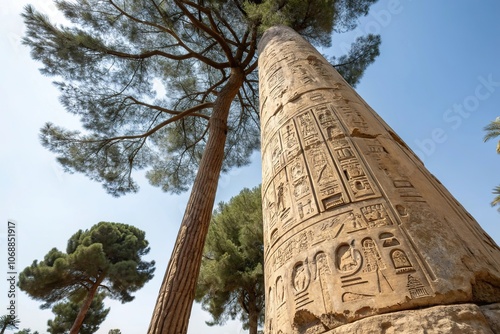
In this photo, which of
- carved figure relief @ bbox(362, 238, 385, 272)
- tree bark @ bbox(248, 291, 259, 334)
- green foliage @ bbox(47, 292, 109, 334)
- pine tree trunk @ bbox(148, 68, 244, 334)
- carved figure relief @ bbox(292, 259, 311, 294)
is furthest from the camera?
green foliage @ bbox(47, 292, 109, 334)

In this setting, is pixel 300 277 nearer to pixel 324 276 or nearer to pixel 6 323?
pixel 324 276

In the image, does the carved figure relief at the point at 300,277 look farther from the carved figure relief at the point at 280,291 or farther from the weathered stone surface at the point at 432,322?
the weathered stone surface at the point at 432,322

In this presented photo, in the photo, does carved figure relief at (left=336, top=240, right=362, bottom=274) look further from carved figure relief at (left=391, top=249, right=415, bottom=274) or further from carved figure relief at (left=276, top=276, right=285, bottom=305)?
carved figure relief at (left=276, top=276, right=285, bottom=305)

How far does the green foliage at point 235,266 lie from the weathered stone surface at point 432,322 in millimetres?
7544

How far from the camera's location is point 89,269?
1048 centimetres

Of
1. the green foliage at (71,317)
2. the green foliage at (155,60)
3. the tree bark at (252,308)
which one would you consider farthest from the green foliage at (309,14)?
the green foliage at (71,317)

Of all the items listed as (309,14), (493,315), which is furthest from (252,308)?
(493,315)

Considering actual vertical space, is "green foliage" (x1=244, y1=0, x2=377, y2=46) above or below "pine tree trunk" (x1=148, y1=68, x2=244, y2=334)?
above

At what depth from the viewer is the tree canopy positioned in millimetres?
10016

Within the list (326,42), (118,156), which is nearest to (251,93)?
(326,42)

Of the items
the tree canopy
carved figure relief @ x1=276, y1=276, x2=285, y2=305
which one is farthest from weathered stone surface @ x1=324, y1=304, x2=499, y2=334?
the tree canopy

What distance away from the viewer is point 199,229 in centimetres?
343

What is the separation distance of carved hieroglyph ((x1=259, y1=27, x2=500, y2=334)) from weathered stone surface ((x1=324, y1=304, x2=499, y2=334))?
33 mm

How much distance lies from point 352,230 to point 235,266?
7.90m
